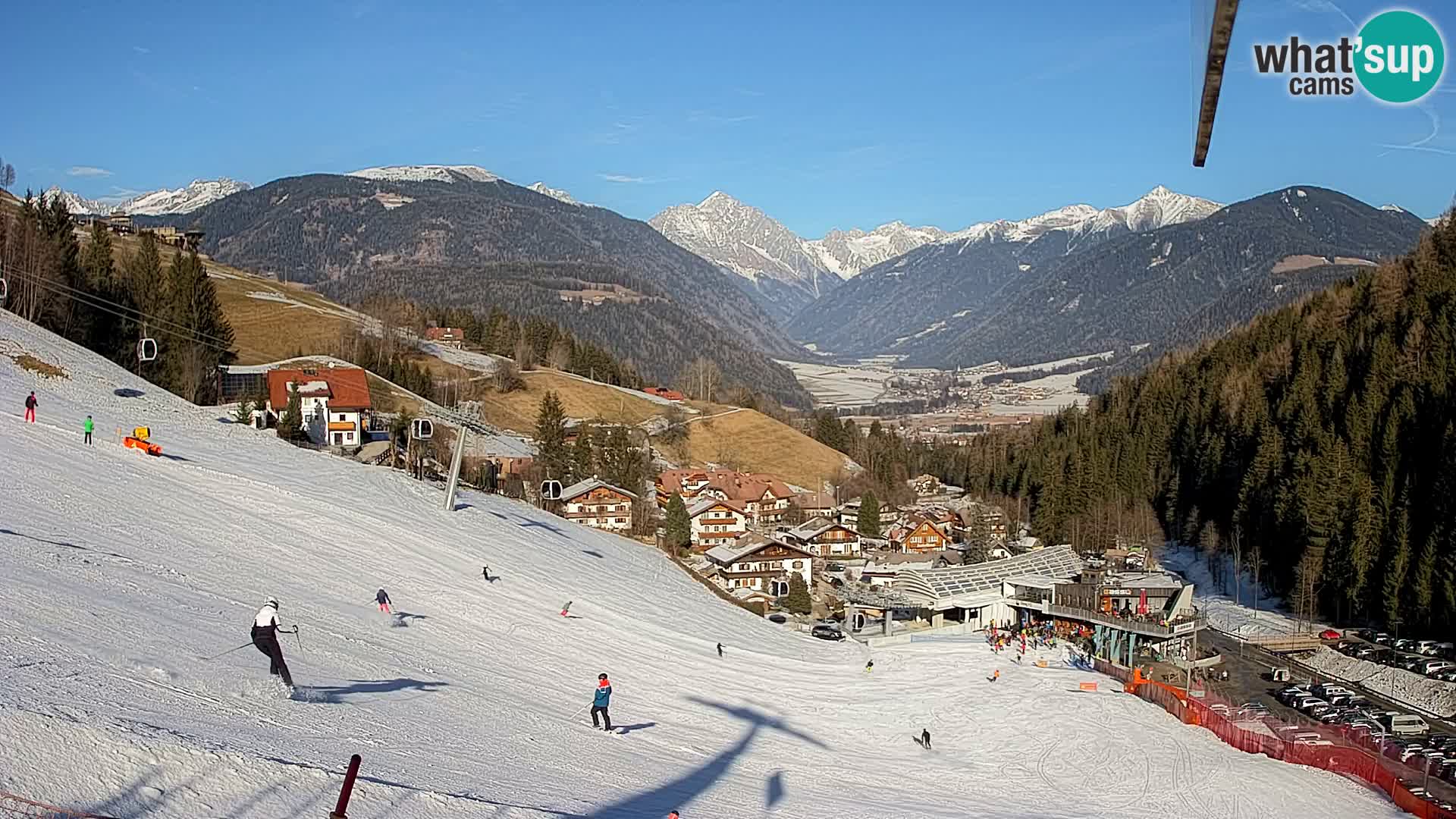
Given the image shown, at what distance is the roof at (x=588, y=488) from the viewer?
→ 7044 cm

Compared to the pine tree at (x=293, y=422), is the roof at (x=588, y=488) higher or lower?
lower

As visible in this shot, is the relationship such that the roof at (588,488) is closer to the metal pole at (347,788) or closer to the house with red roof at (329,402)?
the house with red roof at (329,402)

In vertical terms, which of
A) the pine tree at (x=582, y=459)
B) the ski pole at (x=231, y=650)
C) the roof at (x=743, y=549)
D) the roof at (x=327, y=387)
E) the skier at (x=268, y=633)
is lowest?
the roof at (x=743, y=549)

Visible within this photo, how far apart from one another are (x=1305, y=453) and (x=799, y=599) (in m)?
33.7

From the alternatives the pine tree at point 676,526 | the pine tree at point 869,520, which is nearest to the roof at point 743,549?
the pine tree at point 676,526

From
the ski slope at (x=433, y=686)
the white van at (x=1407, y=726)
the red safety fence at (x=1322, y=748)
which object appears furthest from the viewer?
the white van at (x=1407, y=726)

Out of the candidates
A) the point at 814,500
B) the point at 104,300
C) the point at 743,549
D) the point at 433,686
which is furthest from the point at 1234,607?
the point at 104,300

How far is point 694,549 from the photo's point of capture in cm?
7331

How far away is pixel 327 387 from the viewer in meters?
66.9

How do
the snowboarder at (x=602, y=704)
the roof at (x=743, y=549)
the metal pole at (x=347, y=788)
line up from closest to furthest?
1. the metal pole at (x=347, y=788)
2. the snowboarder at (x=602, y=704)
3. the roof at (x=743, y=549)

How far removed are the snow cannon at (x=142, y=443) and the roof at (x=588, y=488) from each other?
3551cm

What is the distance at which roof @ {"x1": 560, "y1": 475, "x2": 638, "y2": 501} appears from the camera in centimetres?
7044

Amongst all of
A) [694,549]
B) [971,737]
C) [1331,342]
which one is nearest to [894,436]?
[1331,342]

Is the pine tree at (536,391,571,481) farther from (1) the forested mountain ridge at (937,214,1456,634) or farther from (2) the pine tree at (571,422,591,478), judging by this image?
(1) the forested mountain ridge at (937,214,1456,634)
